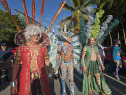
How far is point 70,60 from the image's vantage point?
331cm

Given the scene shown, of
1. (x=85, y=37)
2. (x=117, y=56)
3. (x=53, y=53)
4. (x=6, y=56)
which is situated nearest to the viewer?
(x=85, y=37)

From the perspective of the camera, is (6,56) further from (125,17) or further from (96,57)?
(125,17)

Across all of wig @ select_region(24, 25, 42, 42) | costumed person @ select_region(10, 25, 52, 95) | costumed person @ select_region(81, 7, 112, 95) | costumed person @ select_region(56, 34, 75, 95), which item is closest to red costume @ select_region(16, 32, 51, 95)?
costumed person @ select_region(10, 25, 52, 95)

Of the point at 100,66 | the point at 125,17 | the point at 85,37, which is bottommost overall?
the point at 100,66

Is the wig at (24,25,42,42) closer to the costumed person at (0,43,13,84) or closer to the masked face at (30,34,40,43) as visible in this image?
the masked face at (30,34,40,43)

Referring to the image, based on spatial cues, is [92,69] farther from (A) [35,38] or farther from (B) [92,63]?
(A) [35,38]

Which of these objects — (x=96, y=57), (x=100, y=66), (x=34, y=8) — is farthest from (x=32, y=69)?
(x=100, y=66)

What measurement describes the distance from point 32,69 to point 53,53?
241 cm

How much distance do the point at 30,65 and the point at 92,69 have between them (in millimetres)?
2083

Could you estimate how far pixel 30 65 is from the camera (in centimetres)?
186

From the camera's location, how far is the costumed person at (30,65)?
70.3 inches

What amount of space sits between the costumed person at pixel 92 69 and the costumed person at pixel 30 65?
169cm

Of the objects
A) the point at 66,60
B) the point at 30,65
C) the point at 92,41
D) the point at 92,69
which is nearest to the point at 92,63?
the point at 92,69

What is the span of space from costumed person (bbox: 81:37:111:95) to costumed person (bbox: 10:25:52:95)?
5.55 feet
